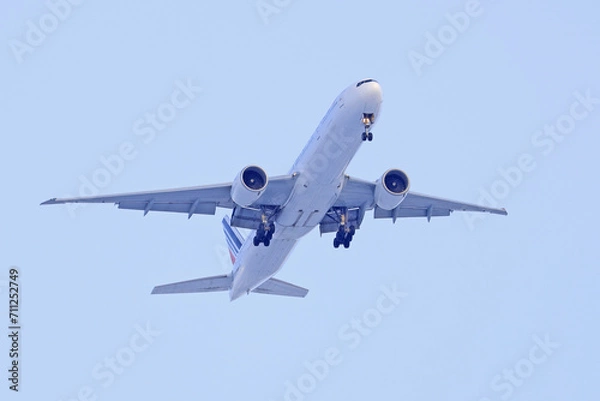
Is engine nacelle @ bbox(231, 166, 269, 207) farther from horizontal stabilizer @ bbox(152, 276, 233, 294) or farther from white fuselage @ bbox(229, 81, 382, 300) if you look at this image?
horizontal stabilizer @ bbox(152, 276, 233, 294)

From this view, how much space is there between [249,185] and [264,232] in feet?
9.79

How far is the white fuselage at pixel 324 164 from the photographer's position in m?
39.8

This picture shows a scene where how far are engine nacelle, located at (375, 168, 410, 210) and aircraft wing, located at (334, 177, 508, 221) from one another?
722 mm

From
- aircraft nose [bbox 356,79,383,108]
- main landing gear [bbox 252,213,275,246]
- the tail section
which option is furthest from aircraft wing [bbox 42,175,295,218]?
the tail section

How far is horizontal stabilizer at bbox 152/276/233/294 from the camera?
164 ft

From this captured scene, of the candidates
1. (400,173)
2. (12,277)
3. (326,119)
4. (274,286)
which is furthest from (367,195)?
(12,277)

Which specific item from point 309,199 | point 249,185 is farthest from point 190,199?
point 309,199

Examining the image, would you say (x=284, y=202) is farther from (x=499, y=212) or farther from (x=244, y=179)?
(x=499, y=212)

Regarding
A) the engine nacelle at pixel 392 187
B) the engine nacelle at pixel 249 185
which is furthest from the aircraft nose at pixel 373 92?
the engine nacelle at pixel 249 185

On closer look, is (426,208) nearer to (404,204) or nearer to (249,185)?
(404,204)

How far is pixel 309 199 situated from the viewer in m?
42.1

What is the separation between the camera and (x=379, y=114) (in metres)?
39.9

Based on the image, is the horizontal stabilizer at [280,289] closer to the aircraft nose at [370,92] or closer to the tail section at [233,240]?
the tail section at [233,240]

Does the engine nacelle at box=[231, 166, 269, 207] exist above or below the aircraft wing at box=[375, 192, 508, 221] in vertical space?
below
